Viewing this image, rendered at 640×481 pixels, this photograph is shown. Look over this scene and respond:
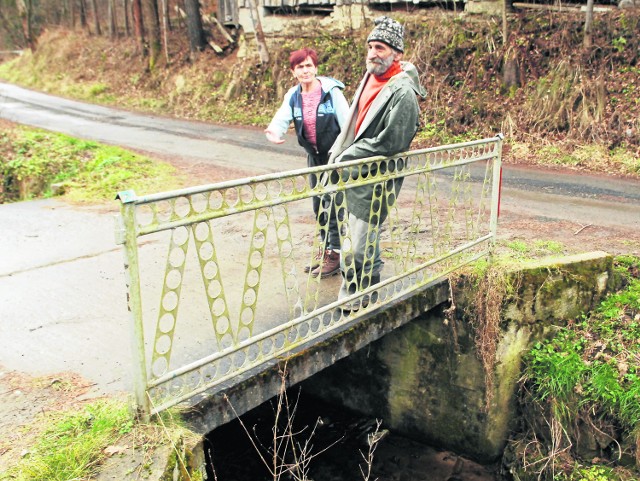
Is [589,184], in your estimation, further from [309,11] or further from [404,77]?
[309,11]

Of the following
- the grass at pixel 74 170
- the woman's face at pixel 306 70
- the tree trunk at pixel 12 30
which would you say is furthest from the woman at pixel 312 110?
the tree trunk at pixel 12 30

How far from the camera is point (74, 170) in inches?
411

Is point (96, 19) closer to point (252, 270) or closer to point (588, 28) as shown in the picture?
point (588, 28)

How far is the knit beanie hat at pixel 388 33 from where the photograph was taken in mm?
4082

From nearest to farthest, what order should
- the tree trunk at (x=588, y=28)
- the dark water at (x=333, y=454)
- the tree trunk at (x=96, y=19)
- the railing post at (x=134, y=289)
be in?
the railing post at (x=134, y=289) < the dark water at (x=333, y=454) < the tree trunk at (x=588, y=28) < the tree trunk at (x=96, y=19)

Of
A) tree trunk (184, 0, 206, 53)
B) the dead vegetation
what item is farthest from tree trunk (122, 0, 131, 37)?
the dead vegetation

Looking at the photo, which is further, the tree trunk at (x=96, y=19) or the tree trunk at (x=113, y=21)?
the tree trunk at (x=96, y=19)

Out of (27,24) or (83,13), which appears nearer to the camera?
(27,24)

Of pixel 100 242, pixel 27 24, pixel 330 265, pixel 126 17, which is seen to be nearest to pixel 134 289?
pixel 330 265

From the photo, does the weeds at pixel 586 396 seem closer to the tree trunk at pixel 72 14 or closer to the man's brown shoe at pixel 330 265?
the man's brown shoe at pixel 330 265

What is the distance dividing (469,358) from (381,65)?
282cm

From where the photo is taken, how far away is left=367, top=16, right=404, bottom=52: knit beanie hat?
4082 millimetres

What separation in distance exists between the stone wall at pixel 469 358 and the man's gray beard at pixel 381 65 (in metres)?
2.07

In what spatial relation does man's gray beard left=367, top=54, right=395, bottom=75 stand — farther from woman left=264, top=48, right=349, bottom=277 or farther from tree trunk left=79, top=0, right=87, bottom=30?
tree trunk left=79, top=0, right=87, bottom=30
